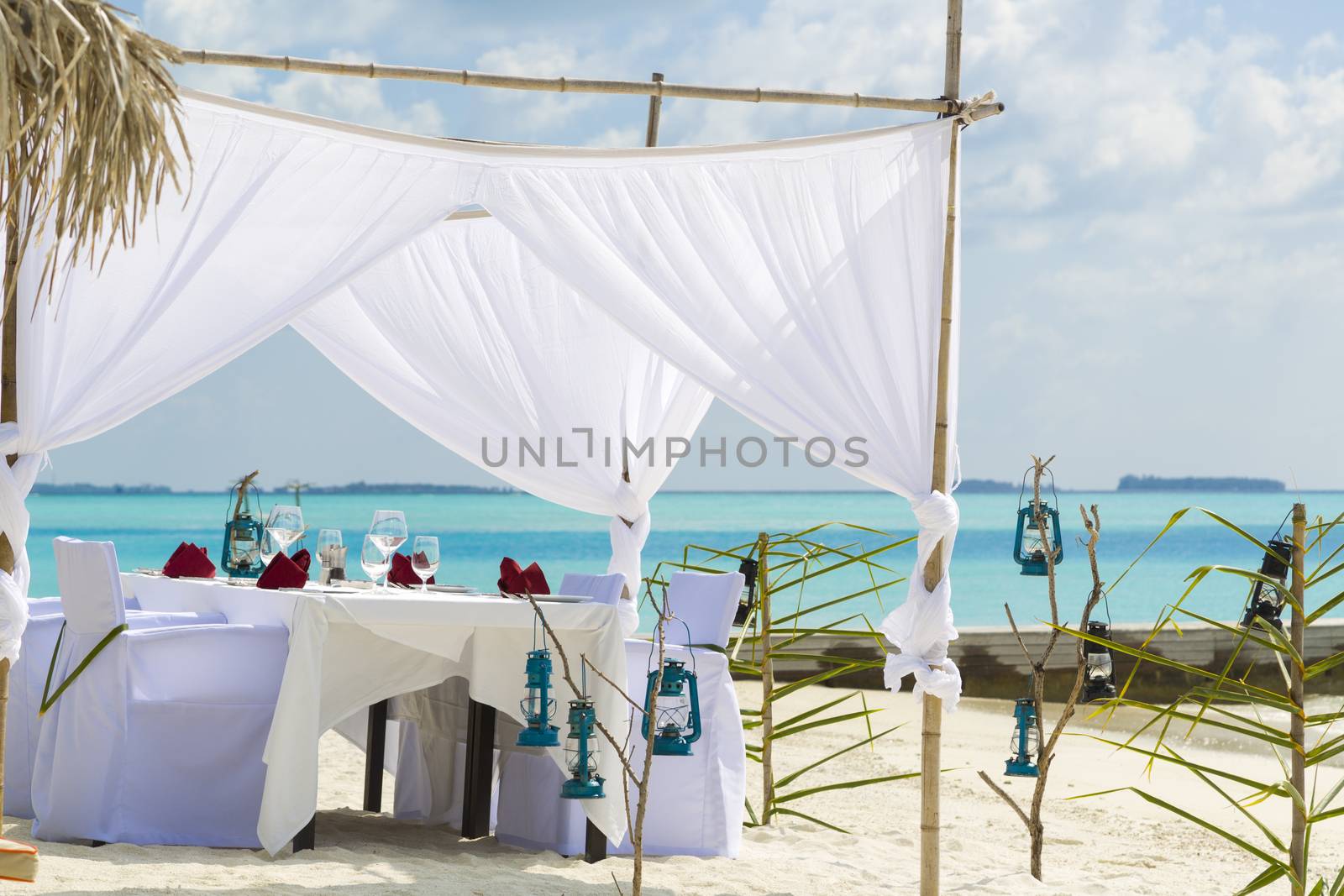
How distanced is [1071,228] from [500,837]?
2825 cm

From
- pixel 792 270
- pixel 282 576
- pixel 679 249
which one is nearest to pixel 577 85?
pixel 679 249

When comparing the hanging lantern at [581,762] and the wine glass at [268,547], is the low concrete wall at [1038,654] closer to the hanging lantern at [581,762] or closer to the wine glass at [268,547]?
the wine glass at [268,547]

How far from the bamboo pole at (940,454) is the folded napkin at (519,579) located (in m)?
1.09

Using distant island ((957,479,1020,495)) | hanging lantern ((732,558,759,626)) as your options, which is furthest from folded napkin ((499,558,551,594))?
distant island ((957,479,1020,495))

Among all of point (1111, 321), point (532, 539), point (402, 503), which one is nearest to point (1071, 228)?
point (1111, 321)

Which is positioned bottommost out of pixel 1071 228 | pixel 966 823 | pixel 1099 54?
pixel 966 823

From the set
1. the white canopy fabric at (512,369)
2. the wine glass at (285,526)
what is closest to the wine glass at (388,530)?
the wine glass at (285,526)

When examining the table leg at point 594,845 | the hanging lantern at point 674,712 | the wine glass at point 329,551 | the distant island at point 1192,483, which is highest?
the distant island at point 1192,483

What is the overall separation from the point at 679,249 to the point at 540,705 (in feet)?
4.11

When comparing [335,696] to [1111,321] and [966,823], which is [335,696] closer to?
[966,823]

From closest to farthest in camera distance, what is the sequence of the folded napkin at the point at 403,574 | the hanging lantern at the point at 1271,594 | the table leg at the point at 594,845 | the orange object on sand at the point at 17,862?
the orange object on sand at the point at 17,862
the hanging lantern at the point at 1271,594
the table leg at the point at 594,845
the folded napkin at the point at 403,574

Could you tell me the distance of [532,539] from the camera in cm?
3128

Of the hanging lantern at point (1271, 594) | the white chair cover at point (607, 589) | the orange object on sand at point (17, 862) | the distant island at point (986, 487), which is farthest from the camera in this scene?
the distant island at point (986, 487)

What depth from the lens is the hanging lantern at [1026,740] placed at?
3781 mm
